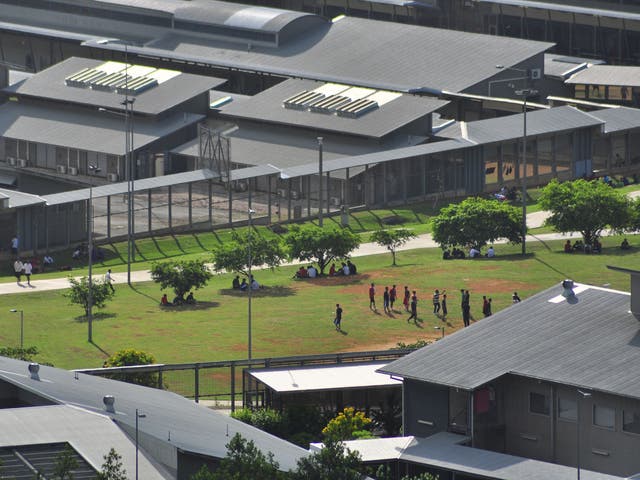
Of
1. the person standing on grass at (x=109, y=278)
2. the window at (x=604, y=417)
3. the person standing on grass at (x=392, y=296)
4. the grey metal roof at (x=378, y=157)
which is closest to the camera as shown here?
the window at (x=604, y=417)

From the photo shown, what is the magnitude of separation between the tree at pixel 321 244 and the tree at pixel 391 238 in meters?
2.72

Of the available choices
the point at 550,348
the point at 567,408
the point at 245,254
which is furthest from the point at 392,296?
the point at 567,408

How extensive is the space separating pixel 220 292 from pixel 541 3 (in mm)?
90335

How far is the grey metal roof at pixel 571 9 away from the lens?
618ft

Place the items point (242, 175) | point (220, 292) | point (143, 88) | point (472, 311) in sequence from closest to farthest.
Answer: point (472, 311), point (220, 292), point (242, 175), point (143, 88)

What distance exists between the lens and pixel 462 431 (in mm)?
77438

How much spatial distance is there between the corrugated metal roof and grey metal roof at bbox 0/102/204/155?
6740cm

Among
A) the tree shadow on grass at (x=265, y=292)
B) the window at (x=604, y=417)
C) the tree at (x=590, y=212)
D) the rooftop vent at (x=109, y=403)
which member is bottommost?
the tree shadow on grass at (x=265, y=292)

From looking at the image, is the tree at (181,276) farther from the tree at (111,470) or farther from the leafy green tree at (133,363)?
the tree at (111,470)

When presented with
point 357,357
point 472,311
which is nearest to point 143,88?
point 472,311

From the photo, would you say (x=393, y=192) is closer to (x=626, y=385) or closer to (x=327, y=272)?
(x=327, y=272)

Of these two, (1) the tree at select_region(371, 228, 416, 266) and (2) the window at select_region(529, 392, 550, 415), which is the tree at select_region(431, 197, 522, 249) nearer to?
(1) the tree at select_region(371, 228, 416, 266)

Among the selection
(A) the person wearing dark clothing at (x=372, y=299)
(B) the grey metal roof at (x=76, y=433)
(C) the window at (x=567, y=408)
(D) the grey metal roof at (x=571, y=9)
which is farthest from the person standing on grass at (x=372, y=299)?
(D) the grey metal roof at (x=571, y=9)

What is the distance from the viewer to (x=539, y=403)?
7694 centimetres
